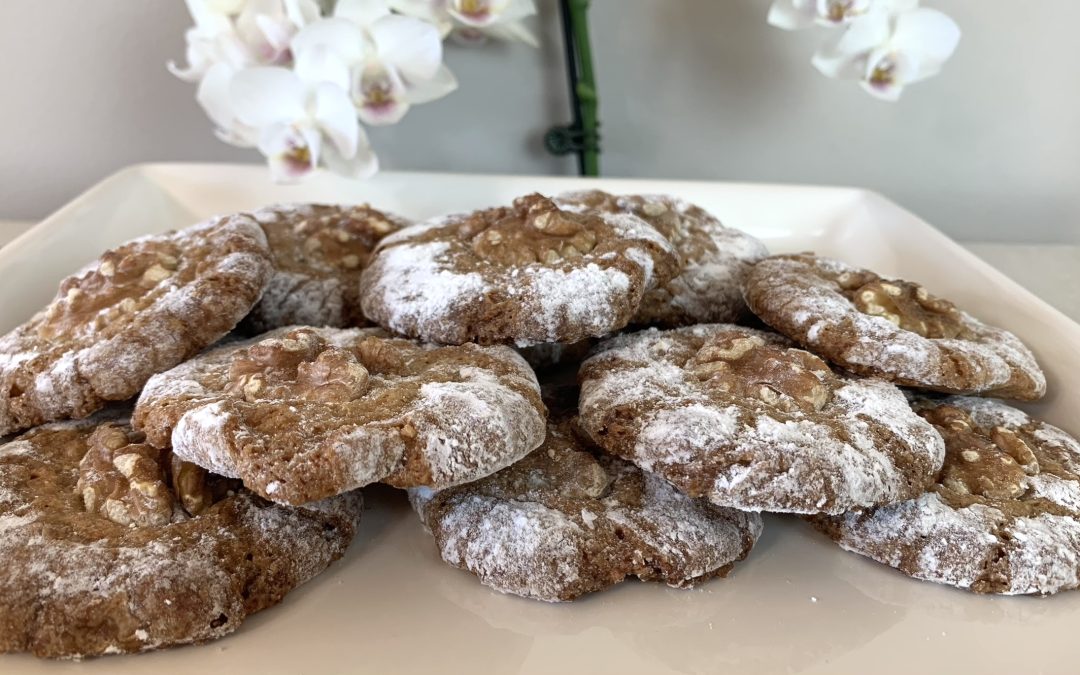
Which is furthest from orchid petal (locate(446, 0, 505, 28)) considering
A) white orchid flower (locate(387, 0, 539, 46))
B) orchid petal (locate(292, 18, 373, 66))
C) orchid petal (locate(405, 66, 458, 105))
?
orchid petal (locate(292, 18, 373, 66))

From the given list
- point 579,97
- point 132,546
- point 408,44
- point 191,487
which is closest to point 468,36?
point 579,97

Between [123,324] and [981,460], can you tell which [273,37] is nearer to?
[123,324]

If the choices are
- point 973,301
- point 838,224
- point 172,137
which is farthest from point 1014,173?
point 172,137

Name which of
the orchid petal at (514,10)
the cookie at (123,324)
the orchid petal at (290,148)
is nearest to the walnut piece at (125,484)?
the cookie at (123,324)

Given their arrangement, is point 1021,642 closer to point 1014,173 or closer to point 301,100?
point 301,100

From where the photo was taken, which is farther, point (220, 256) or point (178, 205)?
point (178, 205)

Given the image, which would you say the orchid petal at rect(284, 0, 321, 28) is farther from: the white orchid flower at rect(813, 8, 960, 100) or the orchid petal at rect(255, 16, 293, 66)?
the white orchid flower at rect(813, 8, 960, 100)
